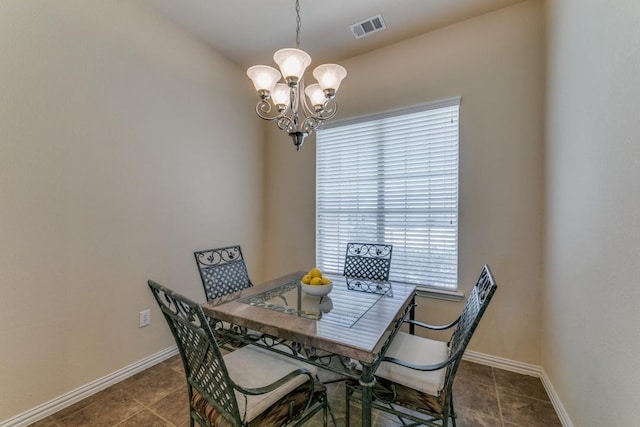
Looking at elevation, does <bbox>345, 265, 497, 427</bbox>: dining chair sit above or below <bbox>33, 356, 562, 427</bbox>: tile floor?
above

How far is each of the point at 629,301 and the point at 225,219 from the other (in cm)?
310

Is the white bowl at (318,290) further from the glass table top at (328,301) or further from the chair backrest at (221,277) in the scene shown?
the chair backrest at (221,277)

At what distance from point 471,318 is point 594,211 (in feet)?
2.89

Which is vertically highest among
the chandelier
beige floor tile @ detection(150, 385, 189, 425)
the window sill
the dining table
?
the chandelier

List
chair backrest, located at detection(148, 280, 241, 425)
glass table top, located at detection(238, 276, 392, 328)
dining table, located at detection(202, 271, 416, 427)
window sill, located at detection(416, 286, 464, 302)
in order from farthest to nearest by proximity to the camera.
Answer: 1. window sill, located at detection(416, 286, 464, 302)
2. glass table top, located at detection(238, 276, 392, 328)
3. dining table, located at detection(202, 271, 416, 427)
4. chair backrest, located at detection(148, 280, 241, 425)

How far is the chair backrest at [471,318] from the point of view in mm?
1204

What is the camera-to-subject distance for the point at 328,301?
5.96 feet

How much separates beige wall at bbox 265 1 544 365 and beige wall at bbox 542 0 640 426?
16cm

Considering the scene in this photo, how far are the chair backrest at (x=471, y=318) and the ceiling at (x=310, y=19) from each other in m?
2.27

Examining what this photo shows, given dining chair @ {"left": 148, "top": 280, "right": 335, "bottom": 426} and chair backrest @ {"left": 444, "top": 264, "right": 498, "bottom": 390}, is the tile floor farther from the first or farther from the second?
chair backrest @ {"left": 444, "top": 264, "right": 498, "bottom": 390}

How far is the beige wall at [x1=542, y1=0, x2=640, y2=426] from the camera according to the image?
1.13 metres

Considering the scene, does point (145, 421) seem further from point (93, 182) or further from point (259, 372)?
point (93, 182)

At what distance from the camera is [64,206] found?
1.88 m

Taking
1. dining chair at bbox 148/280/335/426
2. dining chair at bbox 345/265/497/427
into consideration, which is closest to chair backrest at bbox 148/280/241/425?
dining chair at bbox 148/280/335/426
